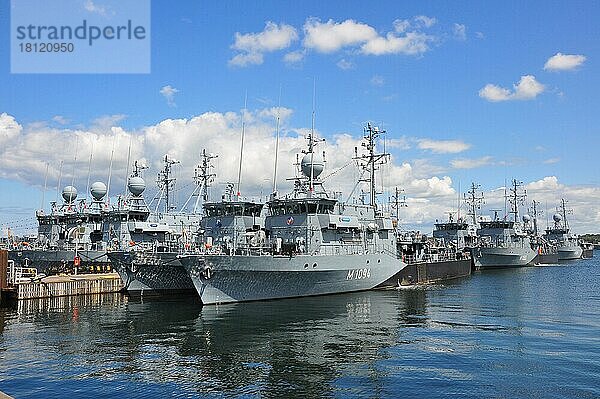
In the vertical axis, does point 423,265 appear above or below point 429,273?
above

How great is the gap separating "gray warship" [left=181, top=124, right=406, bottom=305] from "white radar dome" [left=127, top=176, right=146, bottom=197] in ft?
59.1

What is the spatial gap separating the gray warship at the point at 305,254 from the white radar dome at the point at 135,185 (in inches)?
710

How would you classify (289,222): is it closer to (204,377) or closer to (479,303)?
(479,303)

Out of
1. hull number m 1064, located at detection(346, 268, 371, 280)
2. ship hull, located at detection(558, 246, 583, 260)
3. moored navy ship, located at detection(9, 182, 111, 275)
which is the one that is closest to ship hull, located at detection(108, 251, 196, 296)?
moored navy ship, located at detection(9, 182, 111, 275)

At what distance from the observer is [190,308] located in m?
36.2

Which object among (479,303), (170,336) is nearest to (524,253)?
(479,303)

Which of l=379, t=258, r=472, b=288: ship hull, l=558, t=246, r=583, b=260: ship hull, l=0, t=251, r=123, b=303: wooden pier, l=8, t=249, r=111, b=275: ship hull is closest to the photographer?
l=0, t=251, r=123, b=303: wooden pier

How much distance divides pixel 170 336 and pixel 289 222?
54.9ft

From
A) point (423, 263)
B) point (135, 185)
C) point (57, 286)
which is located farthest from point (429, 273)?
point (57, 286)

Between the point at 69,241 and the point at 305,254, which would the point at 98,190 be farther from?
the point at 305,254

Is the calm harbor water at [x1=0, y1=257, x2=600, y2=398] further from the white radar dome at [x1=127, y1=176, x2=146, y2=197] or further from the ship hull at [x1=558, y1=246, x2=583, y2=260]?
the ship hull at [x1=558, y1=246, x2=583, y2=260]

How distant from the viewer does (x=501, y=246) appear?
8475 cm

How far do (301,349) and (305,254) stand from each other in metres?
14.7

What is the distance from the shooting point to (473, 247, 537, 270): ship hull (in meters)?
82.6
